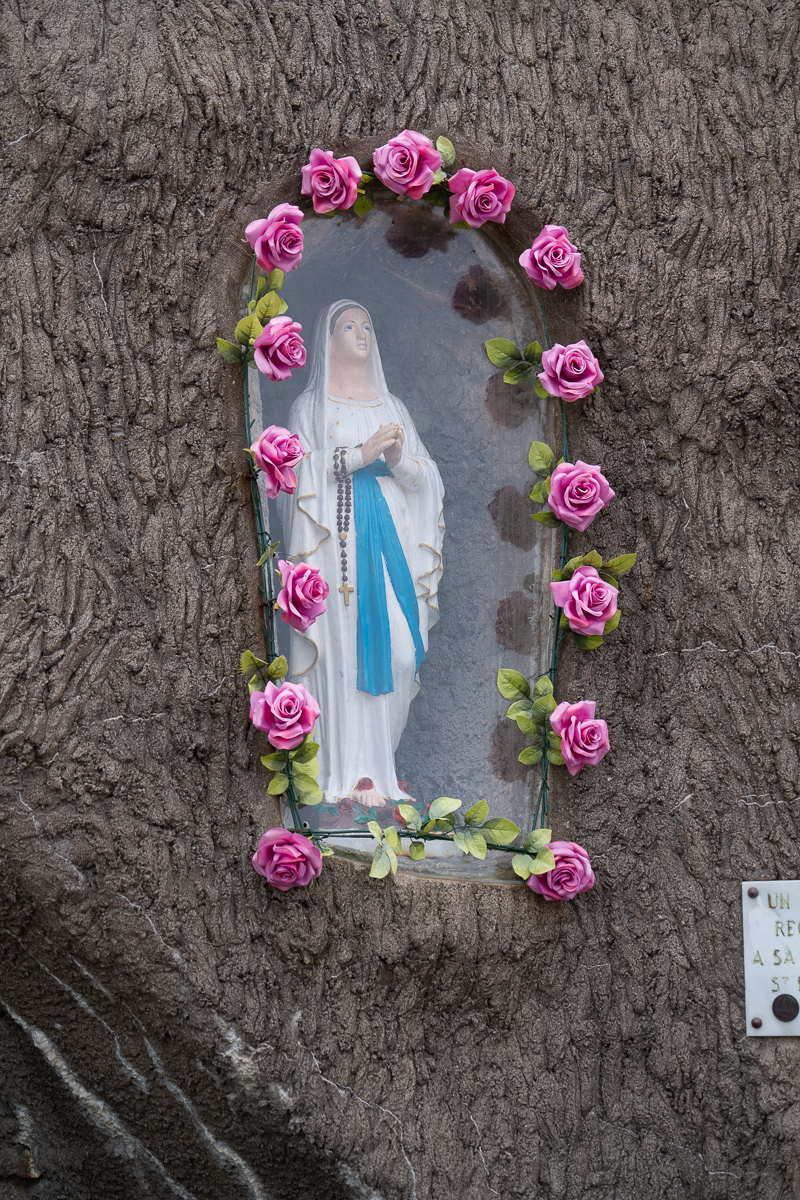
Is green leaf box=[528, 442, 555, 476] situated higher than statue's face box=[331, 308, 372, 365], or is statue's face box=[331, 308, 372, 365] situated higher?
statue's face box=[331, 308, 372, 365]

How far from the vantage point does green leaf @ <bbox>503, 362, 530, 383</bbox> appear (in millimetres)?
2650

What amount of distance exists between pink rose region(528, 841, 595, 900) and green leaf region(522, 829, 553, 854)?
2 cm

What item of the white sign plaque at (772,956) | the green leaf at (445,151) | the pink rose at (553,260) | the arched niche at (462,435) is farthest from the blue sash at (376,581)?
the white sign plaque at (772,956)

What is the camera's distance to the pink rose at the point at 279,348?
93.9 inches

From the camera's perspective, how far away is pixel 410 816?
242 cm

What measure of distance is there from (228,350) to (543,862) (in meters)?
1.26

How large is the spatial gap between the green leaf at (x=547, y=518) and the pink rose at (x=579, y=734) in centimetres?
40

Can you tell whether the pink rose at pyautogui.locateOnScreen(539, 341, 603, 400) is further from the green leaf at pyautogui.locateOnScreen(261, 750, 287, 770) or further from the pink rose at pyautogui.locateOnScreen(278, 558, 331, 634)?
the green leaf at pyautogui.locateOnScreen(261, 750, 287, 770)

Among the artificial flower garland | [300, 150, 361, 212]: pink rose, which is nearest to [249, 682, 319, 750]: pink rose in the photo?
the artificial flower garland

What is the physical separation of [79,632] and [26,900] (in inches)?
20.6

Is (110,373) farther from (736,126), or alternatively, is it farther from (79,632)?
(736,126)

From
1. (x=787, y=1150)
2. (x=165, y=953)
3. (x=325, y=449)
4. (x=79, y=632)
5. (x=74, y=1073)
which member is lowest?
(x=787, y=1150)

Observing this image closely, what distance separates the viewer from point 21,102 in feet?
7.93

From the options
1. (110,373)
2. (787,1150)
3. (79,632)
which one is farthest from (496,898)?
(110,373)
